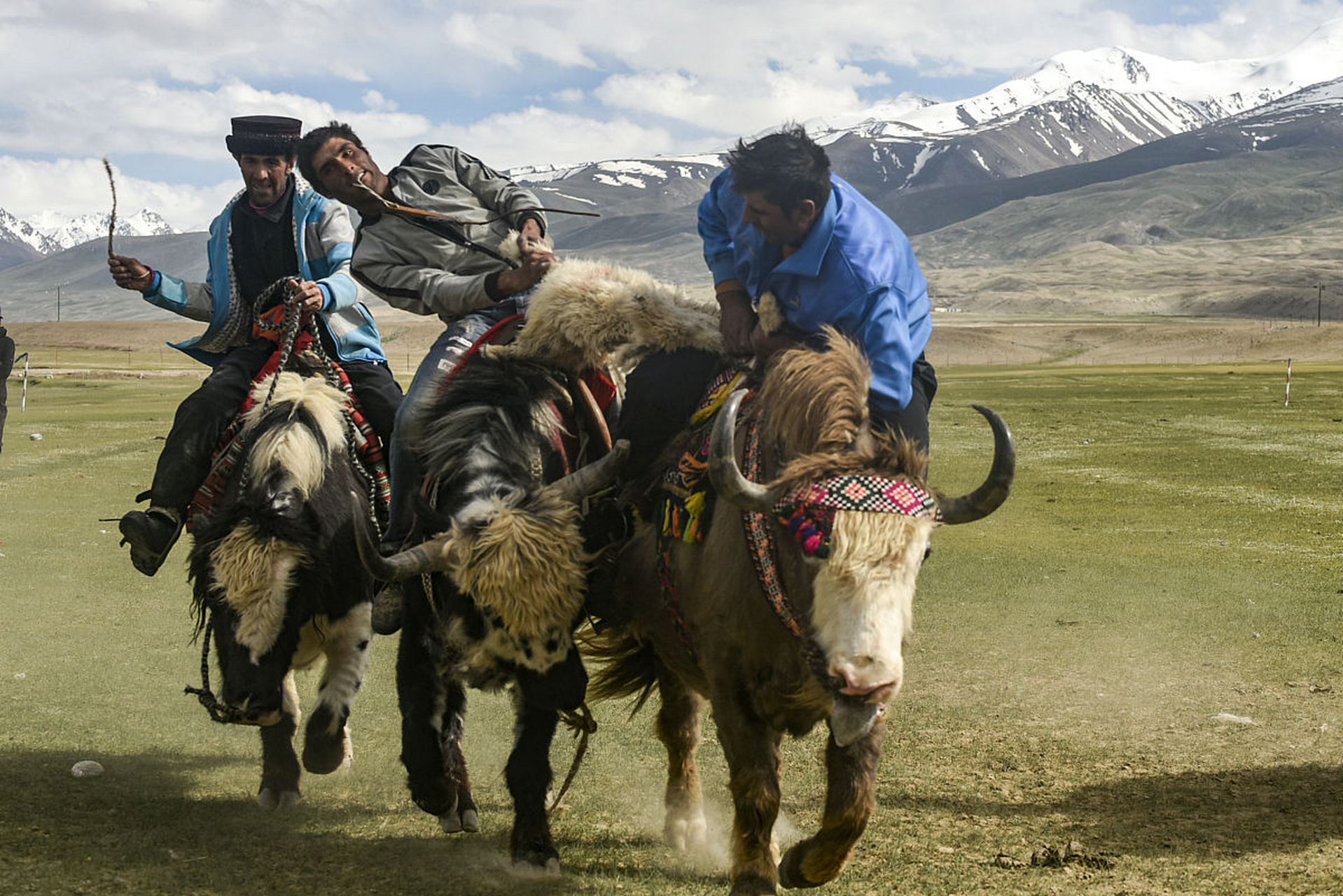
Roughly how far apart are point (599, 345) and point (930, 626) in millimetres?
4089

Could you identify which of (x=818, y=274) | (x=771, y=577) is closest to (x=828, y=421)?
(x=771, y=577)

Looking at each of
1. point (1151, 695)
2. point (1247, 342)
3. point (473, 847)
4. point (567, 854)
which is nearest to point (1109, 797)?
point (1151, 695)

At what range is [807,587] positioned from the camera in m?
3.45

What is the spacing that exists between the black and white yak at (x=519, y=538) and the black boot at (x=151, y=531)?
1.25 meters

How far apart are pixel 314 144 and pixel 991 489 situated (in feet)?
10.8

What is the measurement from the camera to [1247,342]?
203 ft

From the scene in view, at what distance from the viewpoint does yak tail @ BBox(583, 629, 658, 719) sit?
4.93 meters

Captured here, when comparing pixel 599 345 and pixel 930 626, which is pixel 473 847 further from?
pixel 930 626

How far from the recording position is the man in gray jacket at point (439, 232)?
5.04 metres

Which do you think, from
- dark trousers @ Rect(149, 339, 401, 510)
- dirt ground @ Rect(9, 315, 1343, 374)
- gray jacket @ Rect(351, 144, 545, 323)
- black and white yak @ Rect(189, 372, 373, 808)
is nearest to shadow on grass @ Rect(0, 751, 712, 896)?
black and white yak @ Rect(189, 372, 373, 808)

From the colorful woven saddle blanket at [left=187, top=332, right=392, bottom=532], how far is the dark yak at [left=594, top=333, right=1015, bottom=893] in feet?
5.18

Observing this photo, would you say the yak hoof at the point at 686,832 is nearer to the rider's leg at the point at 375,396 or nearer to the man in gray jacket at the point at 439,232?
the man in gray jacket at the point at 439,232

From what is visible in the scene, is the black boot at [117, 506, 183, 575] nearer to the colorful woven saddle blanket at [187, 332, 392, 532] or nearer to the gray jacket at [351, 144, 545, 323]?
the colorful woven saddle blanket at [187, 332, 392, 532]

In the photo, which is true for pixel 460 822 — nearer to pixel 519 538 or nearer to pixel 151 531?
pixel 519 538
